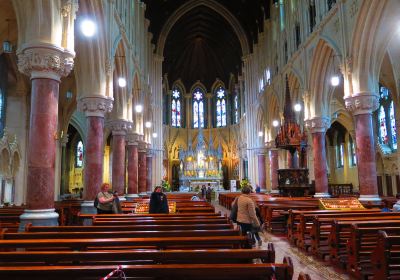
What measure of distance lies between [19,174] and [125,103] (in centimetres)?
688

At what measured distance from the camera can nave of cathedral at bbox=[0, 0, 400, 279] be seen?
8836mm

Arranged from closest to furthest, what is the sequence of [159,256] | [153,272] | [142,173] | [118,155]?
[153,272]
[159,256]
[118,155]
[142,173]

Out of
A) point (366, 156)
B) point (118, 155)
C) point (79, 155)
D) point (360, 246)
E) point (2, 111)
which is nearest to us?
point (360, 246)

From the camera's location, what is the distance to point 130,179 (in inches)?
846

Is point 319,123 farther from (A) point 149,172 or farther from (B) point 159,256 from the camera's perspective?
(B) point 159,256

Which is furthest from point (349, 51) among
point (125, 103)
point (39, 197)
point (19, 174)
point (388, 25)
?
point (19, 174)

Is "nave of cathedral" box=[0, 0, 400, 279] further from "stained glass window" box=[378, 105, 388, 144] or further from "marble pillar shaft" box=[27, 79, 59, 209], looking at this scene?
"stained glass window" box=[378, 105, 388, 144]

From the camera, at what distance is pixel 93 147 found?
13.3m

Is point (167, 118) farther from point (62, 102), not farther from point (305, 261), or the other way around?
point (305, 261)

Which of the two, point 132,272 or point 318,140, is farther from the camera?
point 318,140

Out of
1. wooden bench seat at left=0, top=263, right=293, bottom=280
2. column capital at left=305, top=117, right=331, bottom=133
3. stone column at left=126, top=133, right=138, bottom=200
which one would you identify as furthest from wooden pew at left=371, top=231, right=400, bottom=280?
stone column at left=126, top=133, right=138, bottom=200

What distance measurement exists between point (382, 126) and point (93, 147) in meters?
22.1

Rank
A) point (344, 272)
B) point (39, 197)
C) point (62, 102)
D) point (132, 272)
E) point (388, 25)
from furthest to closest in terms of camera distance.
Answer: point (62, 102)
point (388, 25)
point (39, 197)
point (344, 272)
point (132, 272)

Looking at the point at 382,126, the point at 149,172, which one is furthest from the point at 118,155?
the point at 382,126
